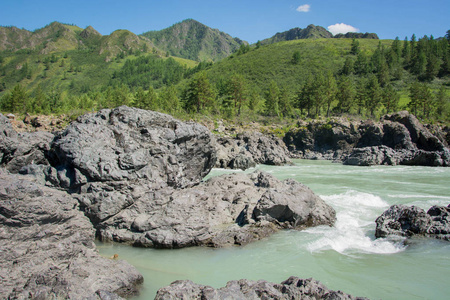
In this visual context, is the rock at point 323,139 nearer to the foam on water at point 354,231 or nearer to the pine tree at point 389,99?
the pine tree at point 389,99

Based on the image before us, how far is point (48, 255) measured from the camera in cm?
721

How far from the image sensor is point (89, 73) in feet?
613

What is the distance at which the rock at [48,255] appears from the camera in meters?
5.94

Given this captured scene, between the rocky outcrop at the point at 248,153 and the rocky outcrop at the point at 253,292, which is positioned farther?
the rocky outcrop at the point at 248,153

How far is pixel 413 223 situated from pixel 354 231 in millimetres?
2127

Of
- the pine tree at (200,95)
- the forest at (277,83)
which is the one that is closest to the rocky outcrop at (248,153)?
the forest at (277,83)

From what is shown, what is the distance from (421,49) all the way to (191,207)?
12594 cm

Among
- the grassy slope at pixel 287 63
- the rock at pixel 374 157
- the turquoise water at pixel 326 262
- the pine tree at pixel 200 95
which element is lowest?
the turquoise water at pixel 326 262

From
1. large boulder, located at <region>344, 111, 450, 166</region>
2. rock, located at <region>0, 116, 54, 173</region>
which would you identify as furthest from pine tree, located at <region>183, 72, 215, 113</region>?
rock, located at <region>0, 116, 54, 173</region>

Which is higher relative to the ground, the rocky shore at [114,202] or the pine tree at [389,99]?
the pine tree at [389,99]

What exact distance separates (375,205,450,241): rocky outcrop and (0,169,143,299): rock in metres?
9.23

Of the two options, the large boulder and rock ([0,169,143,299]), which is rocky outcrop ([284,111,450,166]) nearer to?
the large boulder

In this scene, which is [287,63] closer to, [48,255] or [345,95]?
[345,95]

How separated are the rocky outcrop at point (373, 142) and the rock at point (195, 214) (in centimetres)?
2697
